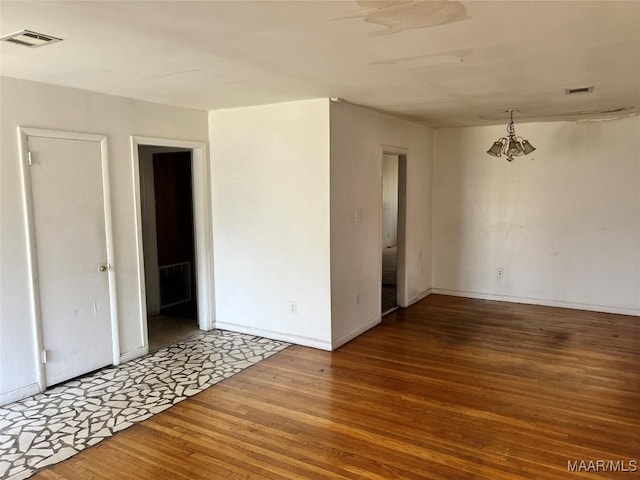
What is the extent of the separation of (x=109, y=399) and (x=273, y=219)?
2148 millimetres

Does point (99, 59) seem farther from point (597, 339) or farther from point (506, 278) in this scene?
point (506, 278)

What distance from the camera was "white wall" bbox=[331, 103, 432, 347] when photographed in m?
4.39

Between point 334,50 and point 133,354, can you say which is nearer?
point 334,50

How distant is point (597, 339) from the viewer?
4738 mm

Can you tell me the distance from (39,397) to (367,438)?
2519 mm

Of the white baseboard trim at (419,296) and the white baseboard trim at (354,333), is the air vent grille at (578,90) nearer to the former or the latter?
the white baseboard trim at (354,333)

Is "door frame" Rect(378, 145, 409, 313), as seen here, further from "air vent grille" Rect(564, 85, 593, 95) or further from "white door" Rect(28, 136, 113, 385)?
"white door" Rect(28, 136, 113, 385)

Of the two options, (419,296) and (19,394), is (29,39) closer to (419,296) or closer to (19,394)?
(19,394)

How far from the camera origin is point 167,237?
6.05m

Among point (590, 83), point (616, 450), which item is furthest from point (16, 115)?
point (616, 450)

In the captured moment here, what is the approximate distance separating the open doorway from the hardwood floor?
6.76ft

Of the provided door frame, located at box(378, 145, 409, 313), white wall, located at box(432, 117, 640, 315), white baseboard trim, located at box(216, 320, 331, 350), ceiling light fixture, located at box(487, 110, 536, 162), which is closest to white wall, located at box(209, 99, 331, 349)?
white baseboard trim, located at box(216, 320, 331, 350)

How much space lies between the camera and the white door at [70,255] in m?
3.57

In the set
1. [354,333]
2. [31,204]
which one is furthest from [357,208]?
[31,204]
